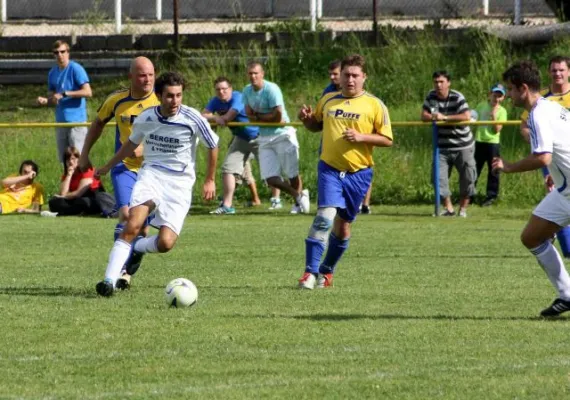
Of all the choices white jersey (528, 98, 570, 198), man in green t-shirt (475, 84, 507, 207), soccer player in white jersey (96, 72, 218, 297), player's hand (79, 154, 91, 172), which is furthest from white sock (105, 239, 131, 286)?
man in green t-shirt (475, 84, 507, 207)

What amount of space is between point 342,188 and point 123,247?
1999mm

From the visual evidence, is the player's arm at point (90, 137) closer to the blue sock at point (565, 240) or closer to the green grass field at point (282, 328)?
the green grass field at point (282, 328)

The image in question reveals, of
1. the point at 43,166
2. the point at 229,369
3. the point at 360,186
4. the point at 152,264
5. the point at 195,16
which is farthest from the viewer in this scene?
the point at 195,16

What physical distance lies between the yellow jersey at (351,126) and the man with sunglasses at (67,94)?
8.23 meters

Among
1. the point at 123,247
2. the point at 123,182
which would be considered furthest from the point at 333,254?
the point at 123,247

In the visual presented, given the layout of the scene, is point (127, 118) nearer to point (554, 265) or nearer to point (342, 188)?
point (342, 188)

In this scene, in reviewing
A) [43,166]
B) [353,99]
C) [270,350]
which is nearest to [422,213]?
[43,166]

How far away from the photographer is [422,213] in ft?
62.2

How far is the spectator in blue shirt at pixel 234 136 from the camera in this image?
18703 mm

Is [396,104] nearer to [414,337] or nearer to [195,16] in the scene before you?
[195,16]

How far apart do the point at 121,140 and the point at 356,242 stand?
15.5 ft

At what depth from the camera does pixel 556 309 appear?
8750 mm

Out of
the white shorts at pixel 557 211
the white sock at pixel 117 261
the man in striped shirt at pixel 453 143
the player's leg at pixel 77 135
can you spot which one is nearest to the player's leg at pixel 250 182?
the player's leg at pixel 77 135

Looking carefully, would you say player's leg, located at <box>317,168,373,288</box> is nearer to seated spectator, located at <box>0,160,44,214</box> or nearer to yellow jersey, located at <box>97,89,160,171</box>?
yellow jersey, located at <box>97,89,160,171</box>
